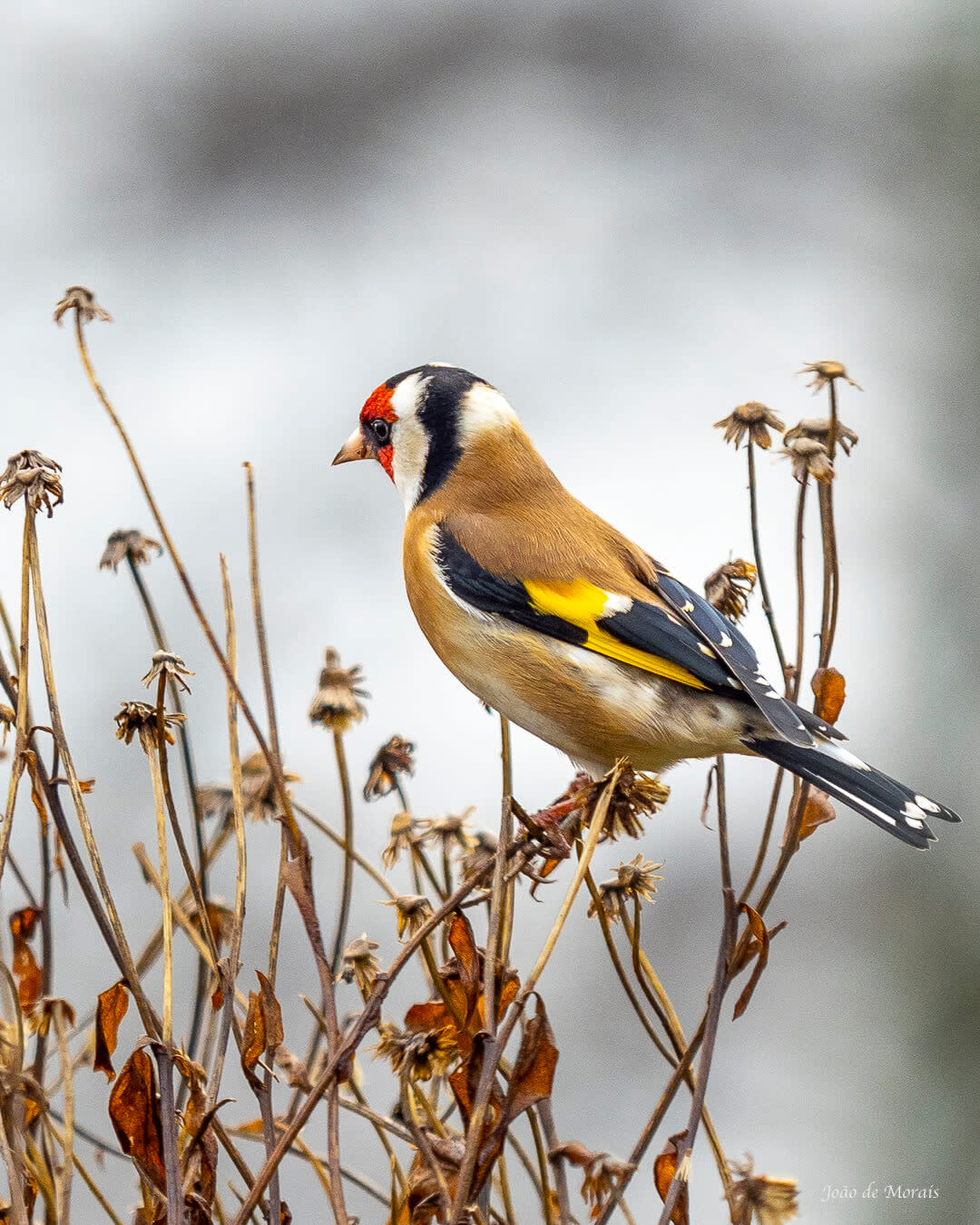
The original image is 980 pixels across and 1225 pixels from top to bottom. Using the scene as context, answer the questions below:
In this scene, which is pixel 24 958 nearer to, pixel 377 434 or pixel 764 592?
pixel 764 592

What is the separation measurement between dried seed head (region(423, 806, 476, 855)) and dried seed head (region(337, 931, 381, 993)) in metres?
0.12

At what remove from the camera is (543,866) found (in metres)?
1.04

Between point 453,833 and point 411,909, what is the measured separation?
0.37 ft

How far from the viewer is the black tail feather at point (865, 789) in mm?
1147

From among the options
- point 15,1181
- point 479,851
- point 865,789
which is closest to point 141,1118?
Result: point 15,1181

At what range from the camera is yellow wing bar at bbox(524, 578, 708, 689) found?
140 centimetres

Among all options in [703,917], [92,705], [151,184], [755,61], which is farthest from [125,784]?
[755,61]

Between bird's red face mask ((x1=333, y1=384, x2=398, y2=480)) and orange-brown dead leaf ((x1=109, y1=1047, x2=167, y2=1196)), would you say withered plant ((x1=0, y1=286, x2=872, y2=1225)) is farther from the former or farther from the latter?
bird's red face mask ((x1=333, y1=384, x2=398, y2=480))

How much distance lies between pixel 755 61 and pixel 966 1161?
142 inches

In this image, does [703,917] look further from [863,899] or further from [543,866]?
[543,866]

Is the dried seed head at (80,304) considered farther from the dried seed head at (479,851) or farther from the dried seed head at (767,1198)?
the dried seed head at (767,1198)

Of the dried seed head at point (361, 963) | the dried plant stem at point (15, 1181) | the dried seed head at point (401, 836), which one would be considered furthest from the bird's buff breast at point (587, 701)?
the dried plant stem at point (15, 1181)

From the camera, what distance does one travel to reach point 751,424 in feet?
3.73


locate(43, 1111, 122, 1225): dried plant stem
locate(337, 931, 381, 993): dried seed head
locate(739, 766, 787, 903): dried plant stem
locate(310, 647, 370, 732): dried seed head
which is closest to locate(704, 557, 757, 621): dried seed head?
locate(739, 766, 787, 903): dried plant stem
